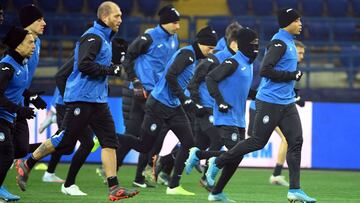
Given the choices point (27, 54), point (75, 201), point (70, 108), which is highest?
point (27, 54)

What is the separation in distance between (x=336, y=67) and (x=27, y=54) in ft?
40.9

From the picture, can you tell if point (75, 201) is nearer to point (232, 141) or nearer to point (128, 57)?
point (232, 141)

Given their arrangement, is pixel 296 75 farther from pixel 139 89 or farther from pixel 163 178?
pixel 163 178

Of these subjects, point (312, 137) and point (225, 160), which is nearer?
point (225, 160)

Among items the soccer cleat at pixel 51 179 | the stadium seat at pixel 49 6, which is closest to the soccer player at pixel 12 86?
the soccer cleat at pixel 51 179

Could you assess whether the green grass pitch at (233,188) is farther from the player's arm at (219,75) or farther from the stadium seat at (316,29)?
the stadium seat at (316,29)

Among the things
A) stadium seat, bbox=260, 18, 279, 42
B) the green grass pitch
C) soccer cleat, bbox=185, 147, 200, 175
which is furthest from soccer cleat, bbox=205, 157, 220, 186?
stadium seat, bbox=260, 18, 279, 42

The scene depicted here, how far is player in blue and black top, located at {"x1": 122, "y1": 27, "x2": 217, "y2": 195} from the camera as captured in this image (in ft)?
48.0

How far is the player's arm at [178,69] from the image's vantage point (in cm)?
1456

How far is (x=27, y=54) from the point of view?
39.7 feet

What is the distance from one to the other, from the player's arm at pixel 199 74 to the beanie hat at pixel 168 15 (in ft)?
2.62

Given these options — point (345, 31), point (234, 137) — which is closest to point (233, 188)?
point (234, 137)

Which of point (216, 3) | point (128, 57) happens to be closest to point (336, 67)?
point (216, 3)

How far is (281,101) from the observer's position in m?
12.9
